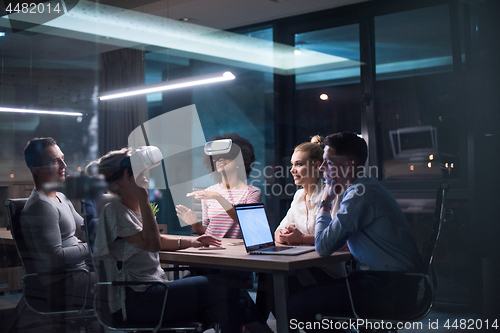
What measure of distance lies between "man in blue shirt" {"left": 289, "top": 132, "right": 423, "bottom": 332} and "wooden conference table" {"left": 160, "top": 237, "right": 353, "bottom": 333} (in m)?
0.06

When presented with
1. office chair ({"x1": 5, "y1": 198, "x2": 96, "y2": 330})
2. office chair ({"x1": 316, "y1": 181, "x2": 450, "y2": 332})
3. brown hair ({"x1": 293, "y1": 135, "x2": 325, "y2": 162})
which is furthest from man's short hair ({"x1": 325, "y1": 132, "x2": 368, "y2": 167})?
office chair ({"x1": 5, "y1": 198, "x2": 96, "y2": 330})

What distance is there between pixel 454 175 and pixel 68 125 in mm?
2644

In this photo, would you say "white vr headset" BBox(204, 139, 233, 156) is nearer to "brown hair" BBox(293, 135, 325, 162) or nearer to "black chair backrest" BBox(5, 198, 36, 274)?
"brown hair" BBox(293, 135, 325, 162)

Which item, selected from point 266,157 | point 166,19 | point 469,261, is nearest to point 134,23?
point 166,19

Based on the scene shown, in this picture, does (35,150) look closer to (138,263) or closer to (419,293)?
(138,263)

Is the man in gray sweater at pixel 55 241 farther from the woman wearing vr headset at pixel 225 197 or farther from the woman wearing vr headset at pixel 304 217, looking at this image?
the woman wearing vr headset at pixel 304 217

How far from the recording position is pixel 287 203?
15.7 feet

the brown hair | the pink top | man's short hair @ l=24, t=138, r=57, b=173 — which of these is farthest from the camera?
the pink top

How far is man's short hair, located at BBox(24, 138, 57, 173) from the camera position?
270 cm

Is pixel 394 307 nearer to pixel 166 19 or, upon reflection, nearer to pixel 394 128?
pixel 394 128

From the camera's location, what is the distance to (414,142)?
3.65 m

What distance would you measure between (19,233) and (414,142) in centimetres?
286

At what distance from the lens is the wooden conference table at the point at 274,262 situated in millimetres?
1987

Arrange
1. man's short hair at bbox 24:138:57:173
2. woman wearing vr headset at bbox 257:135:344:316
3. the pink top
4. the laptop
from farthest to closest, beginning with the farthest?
the pink top, man's short hair at bbox 24:138:57:173, woman wearing vr headset at bbox 257:135:344:316, the laptop
